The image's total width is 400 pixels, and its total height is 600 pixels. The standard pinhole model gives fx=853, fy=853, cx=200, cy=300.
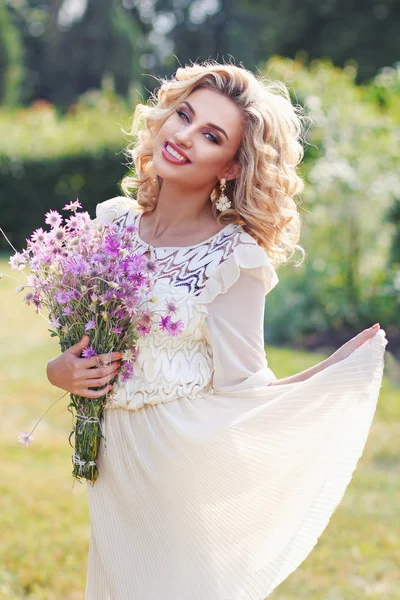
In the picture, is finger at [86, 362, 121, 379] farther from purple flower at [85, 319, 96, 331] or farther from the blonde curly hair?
the blonde curly hair

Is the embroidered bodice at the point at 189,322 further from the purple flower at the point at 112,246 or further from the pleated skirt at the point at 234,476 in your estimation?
the purple flower at the point at 112,246

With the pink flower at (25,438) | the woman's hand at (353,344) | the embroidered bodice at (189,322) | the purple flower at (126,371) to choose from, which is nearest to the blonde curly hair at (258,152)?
the embroidered bodice at (189,322)

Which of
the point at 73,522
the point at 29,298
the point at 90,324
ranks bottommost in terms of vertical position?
the point at 73,522

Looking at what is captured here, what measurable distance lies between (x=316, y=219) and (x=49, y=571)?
18.3 feet

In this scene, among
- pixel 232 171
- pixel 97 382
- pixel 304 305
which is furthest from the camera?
pixel 304 305

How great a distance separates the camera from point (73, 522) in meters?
4.71

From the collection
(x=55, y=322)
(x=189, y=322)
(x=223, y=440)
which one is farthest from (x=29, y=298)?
(x=223, y=440)

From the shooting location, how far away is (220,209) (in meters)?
2.61

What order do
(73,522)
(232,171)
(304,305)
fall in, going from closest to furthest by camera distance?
(232,171), (73,522), (304,305)

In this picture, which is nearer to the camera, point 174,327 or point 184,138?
point 174,327

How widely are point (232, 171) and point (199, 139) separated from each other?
6.6 inches

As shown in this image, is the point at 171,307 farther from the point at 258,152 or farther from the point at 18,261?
the point at 258,152

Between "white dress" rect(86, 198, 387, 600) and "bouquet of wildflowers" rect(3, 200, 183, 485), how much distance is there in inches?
3.6

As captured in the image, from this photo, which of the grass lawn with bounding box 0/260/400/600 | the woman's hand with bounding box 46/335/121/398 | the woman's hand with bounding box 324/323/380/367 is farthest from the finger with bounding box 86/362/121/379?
the grass lawn with bounding box 0/260/400/600
